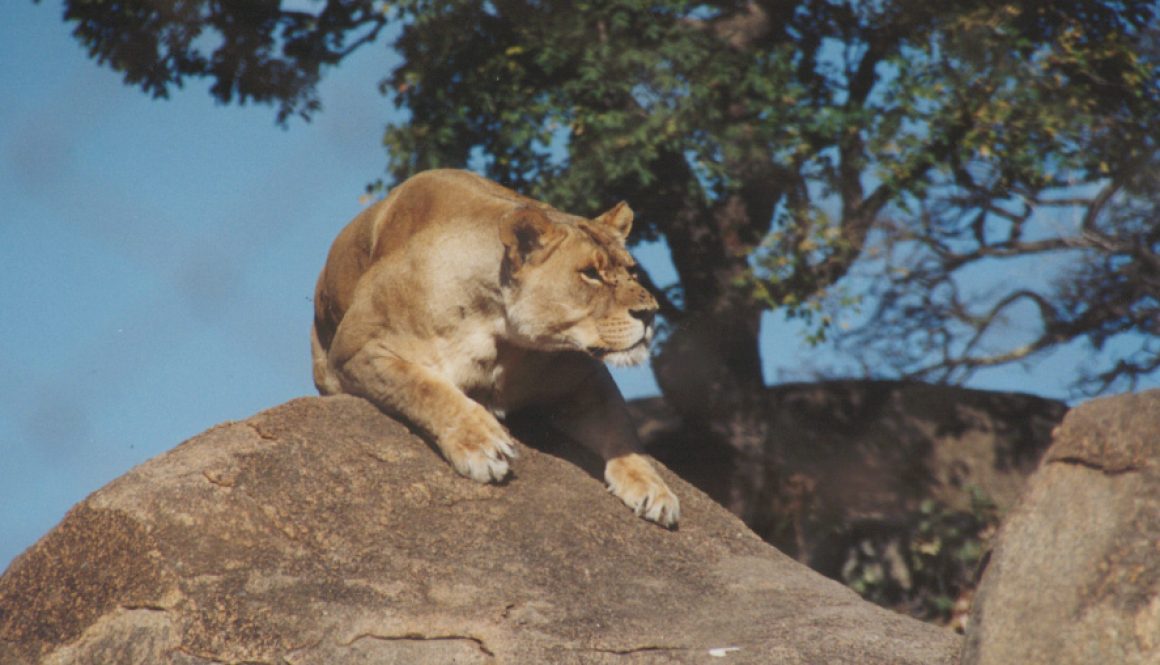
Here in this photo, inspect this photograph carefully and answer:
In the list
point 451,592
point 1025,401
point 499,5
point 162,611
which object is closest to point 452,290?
point 451,592

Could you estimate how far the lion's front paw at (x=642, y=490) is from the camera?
455cm

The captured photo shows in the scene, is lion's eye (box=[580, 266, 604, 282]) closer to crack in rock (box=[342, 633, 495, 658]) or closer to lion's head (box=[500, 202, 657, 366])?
lion's head (box=[500, 202, 657, 366])

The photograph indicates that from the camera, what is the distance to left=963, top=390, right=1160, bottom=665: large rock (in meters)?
2.79

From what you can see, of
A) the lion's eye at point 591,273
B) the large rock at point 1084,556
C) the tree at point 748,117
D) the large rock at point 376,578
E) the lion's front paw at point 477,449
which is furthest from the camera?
the tree at point 748,117

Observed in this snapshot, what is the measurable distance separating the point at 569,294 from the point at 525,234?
10.0 inches

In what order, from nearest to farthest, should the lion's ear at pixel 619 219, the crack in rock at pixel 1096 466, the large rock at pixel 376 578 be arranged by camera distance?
the crack in rock at pixel 1096 466 < the large rock at pixel 376 578 < the lion's ear at pixel 619 219

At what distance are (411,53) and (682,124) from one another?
6.31 ft

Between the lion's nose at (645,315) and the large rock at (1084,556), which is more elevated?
the lion's nose at (645,315)

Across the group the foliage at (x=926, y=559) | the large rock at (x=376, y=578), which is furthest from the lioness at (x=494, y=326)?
the foliage at (x=926, y=559)

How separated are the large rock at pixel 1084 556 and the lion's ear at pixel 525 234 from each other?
6.17 feet

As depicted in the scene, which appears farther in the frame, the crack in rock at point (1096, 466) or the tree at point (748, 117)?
the tree at point (748, 117)

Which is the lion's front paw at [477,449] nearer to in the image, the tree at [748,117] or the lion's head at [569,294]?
the lion's head at [569,294]

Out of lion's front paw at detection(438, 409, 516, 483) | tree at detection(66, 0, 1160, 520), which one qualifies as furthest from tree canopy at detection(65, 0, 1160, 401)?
lion's front paw at detection(438, 409, 516, 483)

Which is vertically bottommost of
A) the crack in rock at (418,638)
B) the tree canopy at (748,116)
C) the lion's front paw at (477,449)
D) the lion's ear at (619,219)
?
the crack in rock at (418,638)
